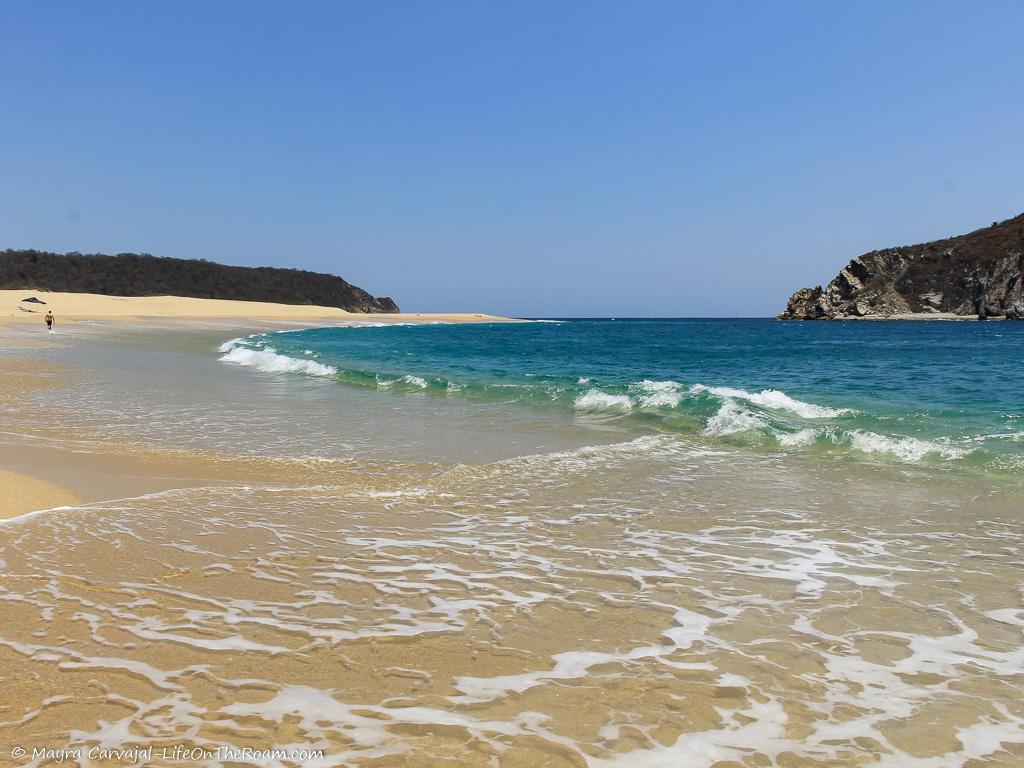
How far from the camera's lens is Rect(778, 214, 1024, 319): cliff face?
93.1 m

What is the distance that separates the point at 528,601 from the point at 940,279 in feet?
404

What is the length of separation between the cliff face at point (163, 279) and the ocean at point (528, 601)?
114940 mm

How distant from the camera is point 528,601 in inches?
173

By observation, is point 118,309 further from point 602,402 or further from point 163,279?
point 602,402

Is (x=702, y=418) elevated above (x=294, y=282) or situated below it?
below

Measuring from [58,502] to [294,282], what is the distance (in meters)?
135

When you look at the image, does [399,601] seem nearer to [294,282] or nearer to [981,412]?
[981,412]

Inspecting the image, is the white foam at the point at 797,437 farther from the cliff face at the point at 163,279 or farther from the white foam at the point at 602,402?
the cliff face at the point at 163,279

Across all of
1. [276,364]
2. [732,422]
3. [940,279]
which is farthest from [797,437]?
[940,279]

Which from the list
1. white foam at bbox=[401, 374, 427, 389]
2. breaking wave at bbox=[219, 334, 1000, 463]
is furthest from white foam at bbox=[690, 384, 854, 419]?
white foam at bbox=[401, 374, 427, 389]

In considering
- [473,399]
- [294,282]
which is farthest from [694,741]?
[294,282]

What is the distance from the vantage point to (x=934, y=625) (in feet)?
13.5

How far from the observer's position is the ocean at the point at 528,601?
9.59 feet

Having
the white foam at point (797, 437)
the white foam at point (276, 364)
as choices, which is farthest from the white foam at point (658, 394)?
the white foam at point (276, 364)
